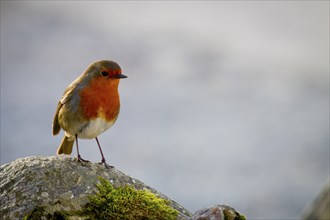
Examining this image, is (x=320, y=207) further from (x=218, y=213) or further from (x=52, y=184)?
(x=52, y=184)

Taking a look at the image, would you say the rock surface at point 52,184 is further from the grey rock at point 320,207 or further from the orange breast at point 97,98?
the grey rock at point 320,207

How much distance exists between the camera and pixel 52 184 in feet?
12.6

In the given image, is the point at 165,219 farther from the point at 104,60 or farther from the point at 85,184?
the point at 104,60

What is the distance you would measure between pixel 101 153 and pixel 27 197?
1310mm

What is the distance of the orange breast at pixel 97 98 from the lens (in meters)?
4.91

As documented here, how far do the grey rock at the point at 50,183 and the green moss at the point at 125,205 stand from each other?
3.0 inches

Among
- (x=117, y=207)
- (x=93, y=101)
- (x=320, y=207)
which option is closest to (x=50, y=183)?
(x=117, y=207)

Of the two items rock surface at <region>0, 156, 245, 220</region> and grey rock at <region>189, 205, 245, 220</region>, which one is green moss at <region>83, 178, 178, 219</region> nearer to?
rock surface at <region>0, 156, 245, 220</region>

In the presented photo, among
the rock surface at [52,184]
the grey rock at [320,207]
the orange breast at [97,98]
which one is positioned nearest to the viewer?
the rock surface at [52,184]

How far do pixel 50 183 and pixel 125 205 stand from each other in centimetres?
60

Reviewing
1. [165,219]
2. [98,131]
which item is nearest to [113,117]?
[98,131]

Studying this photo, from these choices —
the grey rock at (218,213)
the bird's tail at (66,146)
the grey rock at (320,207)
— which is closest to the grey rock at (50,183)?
the grey rock at (218,213)

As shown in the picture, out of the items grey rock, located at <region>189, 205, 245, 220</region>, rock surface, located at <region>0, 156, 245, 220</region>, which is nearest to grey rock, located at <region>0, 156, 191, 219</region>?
rock surface, located at <region>0, 156, 245, 220</region>

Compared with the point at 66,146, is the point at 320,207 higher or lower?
lower
